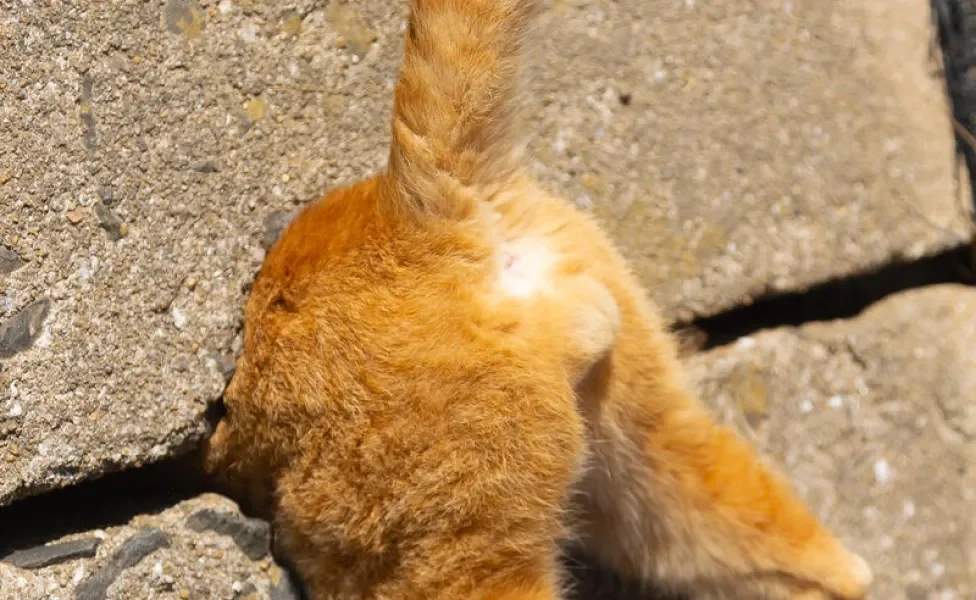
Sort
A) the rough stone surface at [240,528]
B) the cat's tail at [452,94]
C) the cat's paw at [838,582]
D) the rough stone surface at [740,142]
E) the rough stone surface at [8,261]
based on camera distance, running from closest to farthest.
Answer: the cat's tail at [452,94] < the rough stone surface at [8,261] < the rough stone surface at [240,528] < the cat's paw at [838,582] < the rough stone surface at [740,142]

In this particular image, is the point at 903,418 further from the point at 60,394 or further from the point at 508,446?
the point at 60,394

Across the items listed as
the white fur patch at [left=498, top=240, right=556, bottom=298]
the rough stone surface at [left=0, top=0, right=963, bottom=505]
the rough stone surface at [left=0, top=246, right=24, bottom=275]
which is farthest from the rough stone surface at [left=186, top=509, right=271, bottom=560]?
the white fur patch at [left=498, top=240, right=556, bottom=298]

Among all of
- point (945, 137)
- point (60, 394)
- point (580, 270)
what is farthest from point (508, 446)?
point (945, 137)

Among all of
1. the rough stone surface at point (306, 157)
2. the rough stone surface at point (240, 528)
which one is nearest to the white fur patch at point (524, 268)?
the rough stone surface at point (306, 157)

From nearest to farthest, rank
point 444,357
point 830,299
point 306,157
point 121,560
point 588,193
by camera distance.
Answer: point 444,357 → point 121,560 → point 306,157 → point 588,193 → point 830,299

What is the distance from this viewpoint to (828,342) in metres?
2.27

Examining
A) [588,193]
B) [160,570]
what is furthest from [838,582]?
[160,570]

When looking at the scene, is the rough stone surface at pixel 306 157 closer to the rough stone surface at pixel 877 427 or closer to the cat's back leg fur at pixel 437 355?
the rough stone surface at pixel 877 427

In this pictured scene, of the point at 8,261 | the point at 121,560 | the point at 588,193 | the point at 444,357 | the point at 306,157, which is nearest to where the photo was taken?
the point at 444,357

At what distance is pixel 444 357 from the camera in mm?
1429

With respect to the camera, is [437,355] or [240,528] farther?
[240,528]

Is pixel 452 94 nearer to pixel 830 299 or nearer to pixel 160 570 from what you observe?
pixel 160 570

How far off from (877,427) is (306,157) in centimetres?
141

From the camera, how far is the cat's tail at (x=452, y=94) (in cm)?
142
